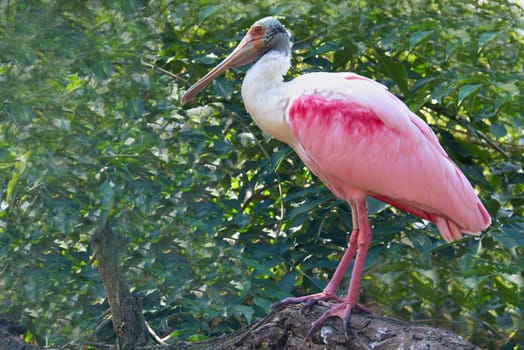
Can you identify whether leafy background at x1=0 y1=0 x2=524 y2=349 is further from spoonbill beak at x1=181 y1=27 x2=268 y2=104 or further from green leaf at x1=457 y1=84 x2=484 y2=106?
spoonbill beak at x1=181 y1=27 x2=268 y2=104

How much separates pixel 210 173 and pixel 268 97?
3.20 ft

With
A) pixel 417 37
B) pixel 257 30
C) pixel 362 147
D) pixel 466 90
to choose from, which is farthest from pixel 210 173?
pixel 466 90

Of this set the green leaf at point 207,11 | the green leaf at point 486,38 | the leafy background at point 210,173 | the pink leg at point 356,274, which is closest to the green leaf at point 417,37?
the leafy background at point 210,173

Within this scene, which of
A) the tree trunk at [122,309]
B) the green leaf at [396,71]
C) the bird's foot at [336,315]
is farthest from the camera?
the green leaf at [396,71]

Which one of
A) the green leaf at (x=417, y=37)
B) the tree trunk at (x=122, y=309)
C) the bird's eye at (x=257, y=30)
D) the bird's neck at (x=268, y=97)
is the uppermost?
the bird's eye at (x=257, y=30)

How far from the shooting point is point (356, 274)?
499 cm

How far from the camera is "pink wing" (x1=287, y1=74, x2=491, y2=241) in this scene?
5113 millimetres

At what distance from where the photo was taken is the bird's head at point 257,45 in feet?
18.6

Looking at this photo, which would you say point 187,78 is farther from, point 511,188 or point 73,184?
point 511,188

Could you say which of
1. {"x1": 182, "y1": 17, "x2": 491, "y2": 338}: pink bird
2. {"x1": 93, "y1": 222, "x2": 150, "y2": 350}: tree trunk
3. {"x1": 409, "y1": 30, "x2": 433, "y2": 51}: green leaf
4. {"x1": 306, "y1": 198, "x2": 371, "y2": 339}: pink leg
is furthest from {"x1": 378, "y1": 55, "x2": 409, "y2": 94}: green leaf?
{"x1": 93, "y1": 222, "x2": 150, "y2": 350}: tree trunk

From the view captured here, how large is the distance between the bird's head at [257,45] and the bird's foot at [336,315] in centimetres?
166

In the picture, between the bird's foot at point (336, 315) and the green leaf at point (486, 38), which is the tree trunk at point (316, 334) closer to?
the bird's foot at point (336, 315)

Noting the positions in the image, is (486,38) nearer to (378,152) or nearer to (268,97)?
(378,152)

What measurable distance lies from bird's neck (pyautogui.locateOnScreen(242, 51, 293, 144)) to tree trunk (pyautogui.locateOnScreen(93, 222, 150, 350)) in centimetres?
111
